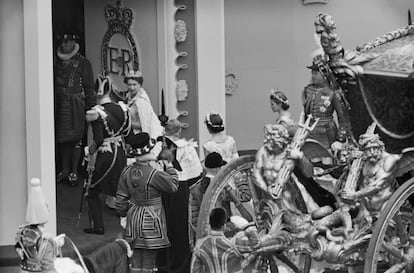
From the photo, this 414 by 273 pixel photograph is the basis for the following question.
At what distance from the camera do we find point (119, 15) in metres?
18.4

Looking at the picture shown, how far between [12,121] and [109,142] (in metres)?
1.08

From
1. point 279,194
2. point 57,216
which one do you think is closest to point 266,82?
point 57,216

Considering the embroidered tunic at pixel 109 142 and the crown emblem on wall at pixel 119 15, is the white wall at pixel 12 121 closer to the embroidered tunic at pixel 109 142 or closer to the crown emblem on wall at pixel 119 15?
the embroidered tunic at pixel 109 142

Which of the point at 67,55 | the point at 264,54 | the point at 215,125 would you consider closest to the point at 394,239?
the point at 215,125

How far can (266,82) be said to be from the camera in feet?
61.7

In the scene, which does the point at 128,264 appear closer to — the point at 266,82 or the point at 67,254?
the point at 67,254

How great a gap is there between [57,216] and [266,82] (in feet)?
11.2

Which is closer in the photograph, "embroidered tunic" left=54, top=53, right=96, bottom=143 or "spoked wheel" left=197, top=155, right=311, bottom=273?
"spoked wheel" left=197, top=155, right=311, bottom=273

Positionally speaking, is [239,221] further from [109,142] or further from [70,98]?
[70,98]

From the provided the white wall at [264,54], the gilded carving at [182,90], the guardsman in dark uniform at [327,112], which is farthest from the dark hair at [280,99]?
the white wall at [264,54]

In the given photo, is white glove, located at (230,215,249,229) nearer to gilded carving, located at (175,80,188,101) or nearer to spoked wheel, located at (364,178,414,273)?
spoked wheel, located at (364,178,414,273)

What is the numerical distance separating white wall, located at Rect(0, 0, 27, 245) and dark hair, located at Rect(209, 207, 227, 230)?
160 inches

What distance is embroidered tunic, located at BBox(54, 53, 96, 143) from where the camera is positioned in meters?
18.3

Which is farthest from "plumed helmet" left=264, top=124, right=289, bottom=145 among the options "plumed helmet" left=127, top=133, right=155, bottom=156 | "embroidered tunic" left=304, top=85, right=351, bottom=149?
"plumed helmet" left=127, top=133, right=155, bottom=156
